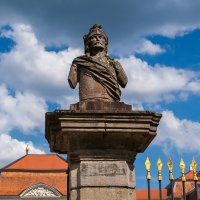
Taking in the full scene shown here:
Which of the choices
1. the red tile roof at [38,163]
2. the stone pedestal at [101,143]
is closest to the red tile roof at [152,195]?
the red tile roof at [38,163]

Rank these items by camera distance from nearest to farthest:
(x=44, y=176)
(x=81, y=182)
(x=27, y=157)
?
(x=81, y=182), (x=44, y=176), (x=27, y=157)

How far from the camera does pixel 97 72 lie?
19.6 ft

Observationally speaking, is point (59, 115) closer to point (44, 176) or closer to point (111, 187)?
point (111, 187)

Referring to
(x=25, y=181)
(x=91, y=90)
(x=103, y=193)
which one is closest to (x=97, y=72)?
(x=91, y=90)

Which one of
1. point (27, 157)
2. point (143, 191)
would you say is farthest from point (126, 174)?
point (143, 191)

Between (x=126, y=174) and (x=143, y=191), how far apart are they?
2089 inches

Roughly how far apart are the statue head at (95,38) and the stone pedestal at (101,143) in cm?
107

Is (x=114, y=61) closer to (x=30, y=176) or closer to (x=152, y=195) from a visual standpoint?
(x=30, y=176)

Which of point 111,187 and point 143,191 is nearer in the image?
point 111,187

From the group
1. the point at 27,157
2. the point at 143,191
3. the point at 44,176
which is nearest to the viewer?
the point at 44,176

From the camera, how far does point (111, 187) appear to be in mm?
5363

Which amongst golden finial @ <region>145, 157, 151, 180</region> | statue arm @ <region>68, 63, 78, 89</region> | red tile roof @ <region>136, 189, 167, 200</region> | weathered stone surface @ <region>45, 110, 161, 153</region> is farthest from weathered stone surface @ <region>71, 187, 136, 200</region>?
red tile roof @ <region>136, 189, 167, 200</region>

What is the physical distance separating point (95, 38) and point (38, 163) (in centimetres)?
3985

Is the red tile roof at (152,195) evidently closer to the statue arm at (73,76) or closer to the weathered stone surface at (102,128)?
the statue arm at (73,76)
